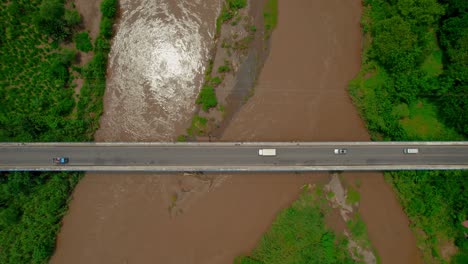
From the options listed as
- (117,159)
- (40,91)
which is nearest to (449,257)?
(117,159)

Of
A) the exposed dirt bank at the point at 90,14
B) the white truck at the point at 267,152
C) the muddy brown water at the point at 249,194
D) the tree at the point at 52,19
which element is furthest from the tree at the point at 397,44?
the tree at the point at 52,19

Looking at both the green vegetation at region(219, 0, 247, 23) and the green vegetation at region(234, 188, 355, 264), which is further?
the green vegetation at region(219, 0, 247, 23)

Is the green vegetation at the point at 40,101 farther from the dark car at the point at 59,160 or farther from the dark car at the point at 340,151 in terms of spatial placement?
the dark car at the point at 340,151

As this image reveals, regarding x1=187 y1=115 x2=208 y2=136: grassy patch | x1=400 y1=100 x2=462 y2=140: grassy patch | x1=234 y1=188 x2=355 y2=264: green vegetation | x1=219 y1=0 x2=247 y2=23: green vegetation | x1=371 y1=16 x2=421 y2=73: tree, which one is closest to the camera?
x1=371 y1=16 x2=421 y2=73: tree

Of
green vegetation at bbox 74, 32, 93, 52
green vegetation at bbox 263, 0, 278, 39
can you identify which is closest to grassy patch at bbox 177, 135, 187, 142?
green vegetation at bbox 74, 32, 93, 52

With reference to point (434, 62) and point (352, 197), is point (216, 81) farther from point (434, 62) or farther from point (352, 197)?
point (434, 62)

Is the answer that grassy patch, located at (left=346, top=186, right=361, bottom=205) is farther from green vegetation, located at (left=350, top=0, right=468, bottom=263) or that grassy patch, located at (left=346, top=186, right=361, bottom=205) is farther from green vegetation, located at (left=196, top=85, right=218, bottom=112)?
green vegetation, located at (left=196, top=85, right=218, bottom=112)

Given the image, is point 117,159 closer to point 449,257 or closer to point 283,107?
point 283,107

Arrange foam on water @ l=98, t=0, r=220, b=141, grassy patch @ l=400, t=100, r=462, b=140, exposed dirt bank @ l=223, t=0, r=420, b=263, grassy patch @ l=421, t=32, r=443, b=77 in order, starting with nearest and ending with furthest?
exposed dirt bank @ l=223, t=0, r=420, b=263
grassy patch @ l=400, t=100, r=462, b=140
foam on water @ l=98, t=0, r=220, b=141
grassy patch @ l=421, t=32, r=443, b=77
